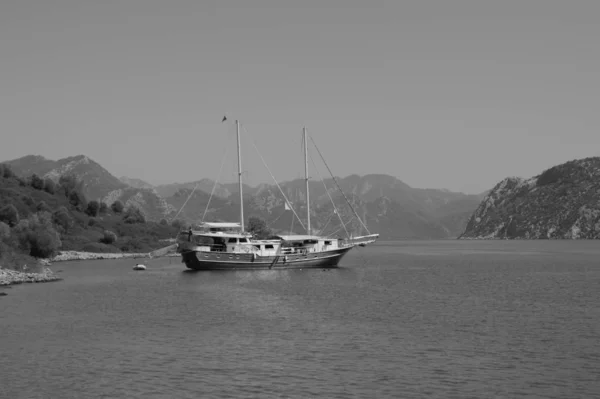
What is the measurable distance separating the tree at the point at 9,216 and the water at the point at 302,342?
99345mm

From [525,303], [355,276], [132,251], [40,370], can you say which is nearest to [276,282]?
[355,276]

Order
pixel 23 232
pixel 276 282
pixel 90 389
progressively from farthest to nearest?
1. pixel 23 232
2. pixel 276 282
3. pixel 90 389

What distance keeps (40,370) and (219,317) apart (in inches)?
903

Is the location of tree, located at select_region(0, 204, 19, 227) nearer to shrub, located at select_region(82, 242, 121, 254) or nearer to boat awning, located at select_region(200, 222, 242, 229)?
shrub, located at select_region(82, 242, 121, 254)

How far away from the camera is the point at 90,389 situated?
32.3 m

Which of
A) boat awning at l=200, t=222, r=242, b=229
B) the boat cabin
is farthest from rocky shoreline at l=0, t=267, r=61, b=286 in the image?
the boat cabin

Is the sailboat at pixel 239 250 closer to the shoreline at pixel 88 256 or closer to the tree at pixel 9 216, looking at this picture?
the shoreline at pixel 88 256

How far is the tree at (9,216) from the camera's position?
172 meters

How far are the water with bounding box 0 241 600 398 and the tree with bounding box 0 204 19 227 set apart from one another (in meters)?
99.3

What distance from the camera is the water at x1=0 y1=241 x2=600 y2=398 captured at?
32.6m

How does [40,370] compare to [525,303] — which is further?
[525,303]

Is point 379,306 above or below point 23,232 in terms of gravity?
below

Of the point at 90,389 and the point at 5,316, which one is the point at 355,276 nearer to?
the point at 5,316

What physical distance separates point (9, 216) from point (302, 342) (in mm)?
149323
